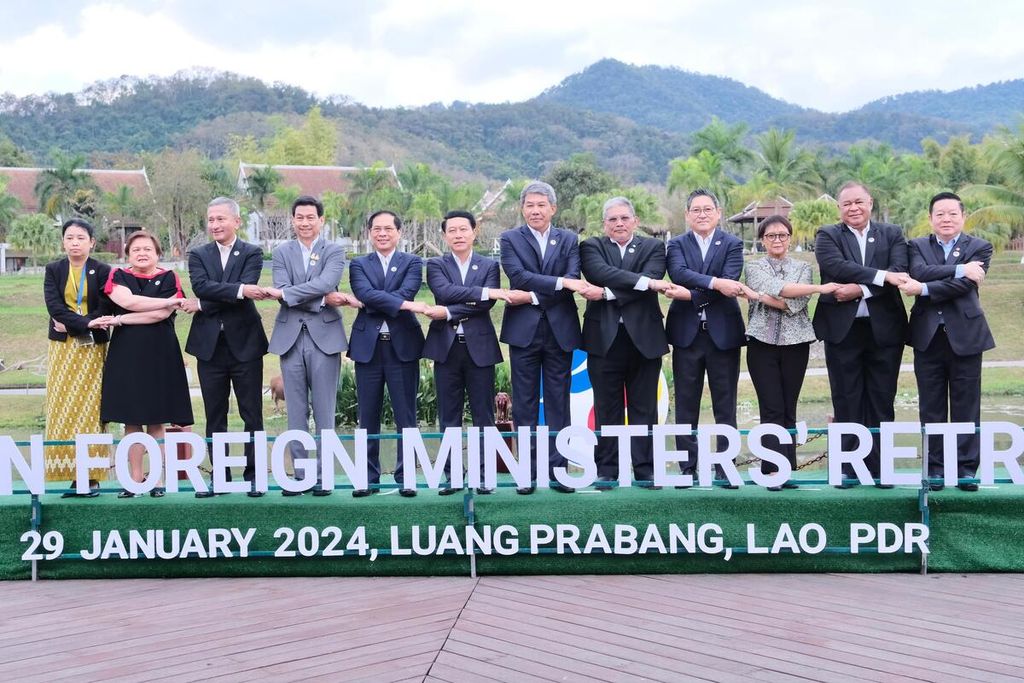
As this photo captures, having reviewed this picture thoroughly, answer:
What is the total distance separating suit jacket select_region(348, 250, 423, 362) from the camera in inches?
187

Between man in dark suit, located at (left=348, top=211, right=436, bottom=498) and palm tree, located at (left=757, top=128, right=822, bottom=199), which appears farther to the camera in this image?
palm tree, located at (left=757, top=128, right=822, bottom=199)

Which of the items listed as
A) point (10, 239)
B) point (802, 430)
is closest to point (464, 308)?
point (802, 430)

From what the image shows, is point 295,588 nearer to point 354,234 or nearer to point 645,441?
point 645,441

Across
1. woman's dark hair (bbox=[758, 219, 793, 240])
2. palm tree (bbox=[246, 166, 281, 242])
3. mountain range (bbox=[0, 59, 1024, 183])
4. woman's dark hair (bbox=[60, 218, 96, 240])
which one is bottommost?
woman's dark hair (bbox=[758, 219, 793, 240])

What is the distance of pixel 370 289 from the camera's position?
189 inches

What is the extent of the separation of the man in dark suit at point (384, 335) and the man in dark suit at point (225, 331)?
19.2 inches

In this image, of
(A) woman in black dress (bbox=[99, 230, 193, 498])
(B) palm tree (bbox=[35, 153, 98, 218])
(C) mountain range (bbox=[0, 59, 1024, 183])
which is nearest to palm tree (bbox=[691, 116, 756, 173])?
(C) mountain range (bbox=[0, 59, 1024, 183])

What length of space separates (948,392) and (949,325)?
0.37 meters

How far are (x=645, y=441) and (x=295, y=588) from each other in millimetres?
1722

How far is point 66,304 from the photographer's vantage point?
4.91 m

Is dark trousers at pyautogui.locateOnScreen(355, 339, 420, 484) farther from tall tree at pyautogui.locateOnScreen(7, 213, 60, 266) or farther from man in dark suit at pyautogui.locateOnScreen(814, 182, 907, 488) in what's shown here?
tall tree at pyautogui.locateOnScreen(7, 213, 60, 266)

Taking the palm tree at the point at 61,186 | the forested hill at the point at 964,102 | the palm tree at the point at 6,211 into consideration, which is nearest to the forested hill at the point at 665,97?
the forested hill at the point at 964,102

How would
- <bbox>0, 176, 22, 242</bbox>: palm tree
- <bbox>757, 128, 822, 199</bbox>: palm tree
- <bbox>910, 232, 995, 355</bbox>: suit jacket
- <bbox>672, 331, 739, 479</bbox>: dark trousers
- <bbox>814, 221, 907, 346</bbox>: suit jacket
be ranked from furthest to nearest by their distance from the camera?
<bbox>757, 128, 822, 199</bbox>: palm tree, <bbox>0, 176, 22, 242</bbox>: palm tree, <bbox>672, 331, 739, 479</bbox>: dark trousers, <bbox>814, 221, 907, 346</bbox>: suit jacket, <bbox>910, 232, 995, 355</bbox>: suit jacket

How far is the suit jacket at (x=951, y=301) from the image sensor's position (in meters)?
4.56
